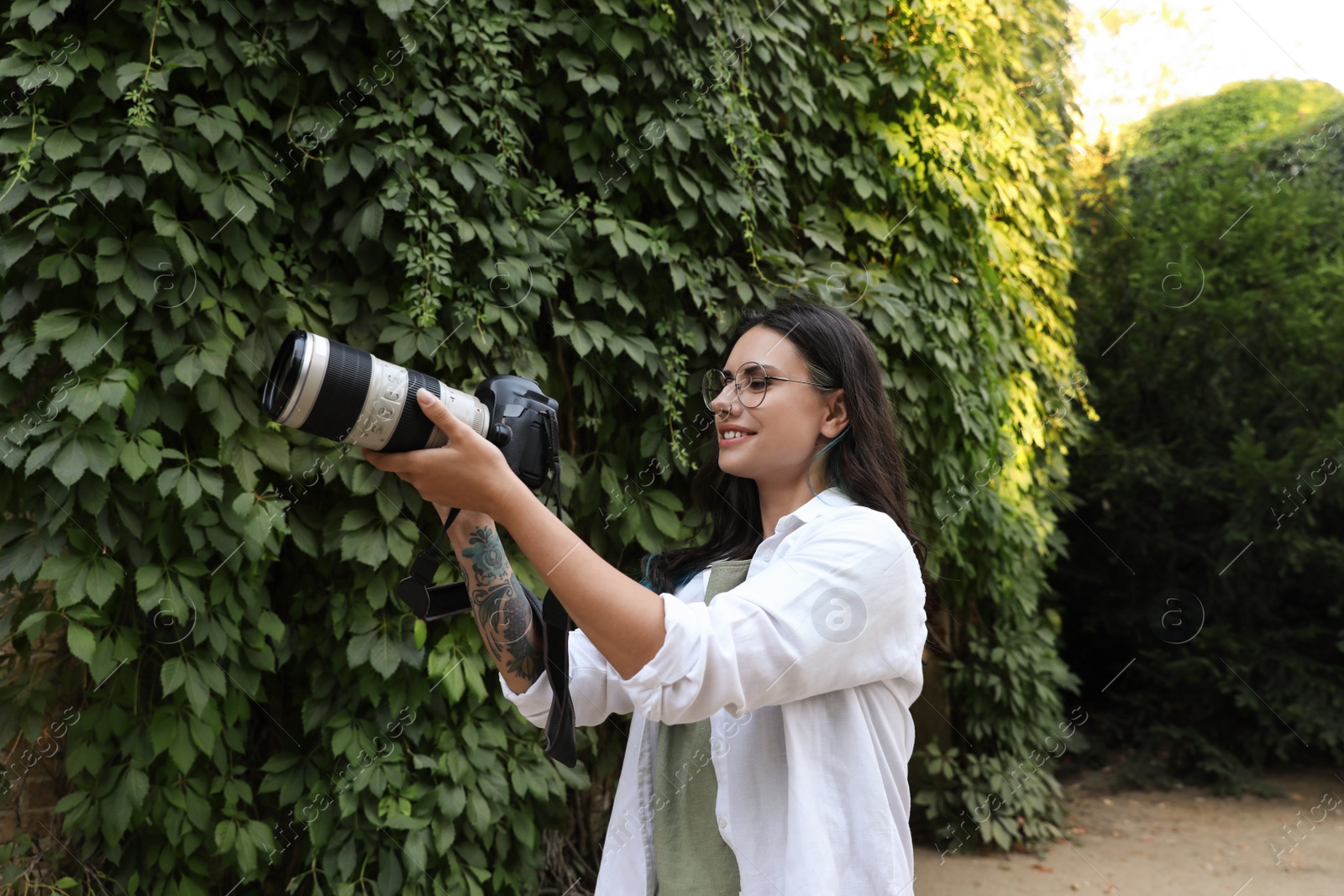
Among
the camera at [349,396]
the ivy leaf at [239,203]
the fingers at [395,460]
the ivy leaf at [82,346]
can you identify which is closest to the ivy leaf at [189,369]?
the ivy leaf at [82,346]

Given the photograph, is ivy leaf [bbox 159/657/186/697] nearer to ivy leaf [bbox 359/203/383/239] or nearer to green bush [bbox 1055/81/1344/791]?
ivy leaf [bbox 359/203/383/239]

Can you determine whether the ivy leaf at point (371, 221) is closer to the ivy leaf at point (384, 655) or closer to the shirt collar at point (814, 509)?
the ivy leaf at point (384, 655)

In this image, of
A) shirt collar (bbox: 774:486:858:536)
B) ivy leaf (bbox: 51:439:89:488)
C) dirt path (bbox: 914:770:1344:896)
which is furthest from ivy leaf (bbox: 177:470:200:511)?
dirt path (bbox: 914:770:1344:896)

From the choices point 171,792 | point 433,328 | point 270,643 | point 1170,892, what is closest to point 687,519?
point 433,328

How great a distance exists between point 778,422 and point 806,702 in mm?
475

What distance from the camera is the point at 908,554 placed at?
1.44m

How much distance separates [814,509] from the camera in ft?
5.19

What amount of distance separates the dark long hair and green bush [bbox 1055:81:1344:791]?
5.69 metres

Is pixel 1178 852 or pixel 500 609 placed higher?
pixel 500 609

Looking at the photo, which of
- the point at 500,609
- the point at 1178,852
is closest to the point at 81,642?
the point at 500,609

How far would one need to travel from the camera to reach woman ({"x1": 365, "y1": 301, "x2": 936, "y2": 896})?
122 cm

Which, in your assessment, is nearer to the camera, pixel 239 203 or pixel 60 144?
pixel 60 144

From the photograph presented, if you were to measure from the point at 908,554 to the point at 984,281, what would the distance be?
317cm

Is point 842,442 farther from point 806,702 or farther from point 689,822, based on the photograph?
point 689,822
